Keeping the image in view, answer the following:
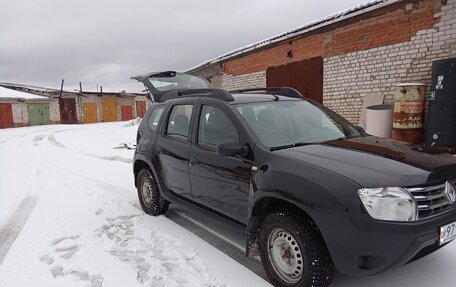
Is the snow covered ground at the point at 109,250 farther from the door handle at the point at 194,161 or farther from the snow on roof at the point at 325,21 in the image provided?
the snow on roof at the point at 325,21

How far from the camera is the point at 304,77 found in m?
10.8

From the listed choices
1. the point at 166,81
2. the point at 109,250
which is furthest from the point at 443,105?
the point at 109,250

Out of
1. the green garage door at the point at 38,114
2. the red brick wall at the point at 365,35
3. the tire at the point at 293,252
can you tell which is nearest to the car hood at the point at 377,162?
the tire at the point at 293,252

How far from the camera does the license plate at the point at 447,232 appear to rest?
7.88ft

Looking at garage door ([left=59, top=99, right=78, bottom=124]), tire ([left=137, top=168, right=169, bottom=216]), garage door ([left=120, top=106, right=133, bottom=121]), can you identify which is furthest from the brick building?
garage door ([left=120, top=106, right=133, bottom=121])

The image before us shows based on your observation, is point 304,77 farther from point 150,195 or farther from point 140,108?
point 140,108

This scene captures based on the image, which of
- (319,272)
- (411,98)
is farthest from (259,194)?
(411,98)

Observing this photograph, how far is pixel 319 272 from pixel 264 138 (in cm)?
122

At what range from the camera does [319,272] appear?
2494mm

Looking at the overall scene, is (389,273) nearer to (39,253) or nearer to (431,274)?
(431,274)

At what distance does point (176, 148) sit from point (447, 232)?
9.29 ft

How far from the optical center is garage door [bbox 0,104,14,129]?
3388 centimetres

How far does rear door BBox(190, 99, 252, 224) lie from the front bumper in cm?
94

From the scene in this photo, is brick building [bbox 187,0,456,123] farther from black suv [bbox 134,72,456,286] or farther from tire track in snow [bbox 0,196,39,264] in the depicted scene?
tire track in snow [bbox 0,196,39,264]
